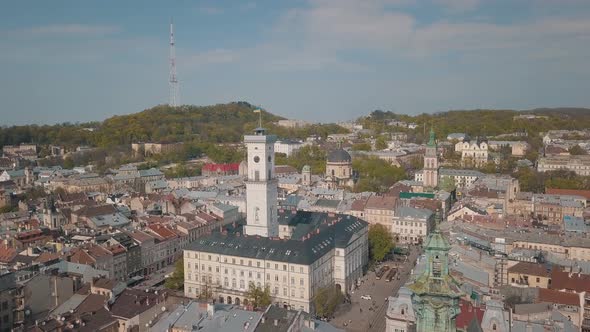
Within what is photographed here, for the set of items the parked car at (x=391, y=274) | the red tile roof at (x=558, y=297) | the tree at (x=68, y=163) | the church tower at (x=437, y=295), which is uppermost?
the church tower at (x=437, y=295)

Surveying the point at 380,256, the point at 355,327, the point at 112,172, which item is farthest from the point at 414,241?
the point at 112,172

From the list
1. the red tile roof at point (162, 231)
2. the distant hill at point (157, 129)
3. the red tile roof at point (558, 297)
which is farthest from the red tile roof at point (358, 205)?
the distant hill at point (157, 129)

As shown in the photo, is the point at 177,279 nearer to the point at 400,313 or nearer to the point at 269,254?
the point at 269,254

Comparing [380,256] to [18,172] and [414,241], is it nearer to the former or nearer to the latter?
[414,241]

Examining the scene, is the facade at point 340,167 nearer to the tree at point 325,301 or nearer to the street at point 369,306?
the street at point 369,306

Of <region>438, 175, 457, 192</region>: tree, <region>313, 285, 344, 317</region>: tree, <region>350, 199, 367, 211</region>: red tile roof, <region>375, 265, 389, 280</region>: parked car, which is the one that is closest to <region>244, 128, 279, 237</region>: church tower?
<region>313, 285, 344, 317</region>: tree

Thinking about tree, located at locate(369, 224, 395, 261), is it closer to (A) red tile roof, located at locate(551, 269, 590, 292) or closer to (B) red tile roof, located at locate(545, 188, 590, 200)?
(A) red tile roof, located at locate(551, 269, 590, 292)

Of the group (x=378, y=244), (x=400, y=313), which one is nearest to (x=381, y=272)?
(x=378, y=244)
